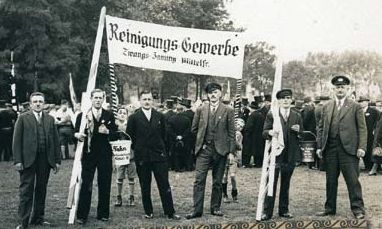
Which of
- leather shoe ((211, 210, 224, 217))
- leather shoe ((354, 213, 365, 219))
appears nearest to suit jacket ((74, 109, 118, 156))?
leather shoe ((211, 210, 224, 217))

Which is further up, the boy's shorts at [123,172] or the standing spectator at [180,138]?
the standing spectator at [180,138]

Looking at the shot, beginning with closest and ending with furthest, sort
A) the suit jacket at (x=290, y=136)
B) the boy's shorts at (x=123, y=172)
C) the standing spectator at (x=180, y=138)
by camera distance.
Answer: the suit jacket at (x=290, y=136)
the boy's shorts at (x=123, y=172)
the standing spectator at (x=180, y=138)

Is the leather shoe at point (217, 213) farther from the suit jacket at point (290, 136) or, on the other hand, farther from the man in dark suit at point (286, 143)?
the suit jacket at point (290, 136)

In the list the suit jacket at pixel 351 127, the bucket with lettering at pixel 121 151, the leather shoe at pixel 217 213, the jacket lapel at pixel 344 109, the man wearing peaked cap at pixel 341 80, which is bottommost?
the leather shoe at pixel 217 213

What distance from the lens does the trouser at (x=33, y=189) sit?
784 cm

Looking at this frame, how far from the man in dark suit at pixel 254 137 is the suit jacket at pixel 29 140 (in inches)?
350

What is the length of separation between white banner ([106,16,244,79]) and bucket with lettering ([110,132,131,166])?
1.23 metres

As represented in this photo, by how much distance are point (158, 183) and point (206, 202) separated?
1.77 meters

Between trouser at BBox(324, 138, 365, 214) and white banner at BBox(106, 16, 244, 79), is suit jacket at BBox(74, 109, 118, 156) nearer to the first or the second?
white banner at BBox(106, 16, 244, 79)

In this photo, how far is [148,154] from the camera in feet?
27.8

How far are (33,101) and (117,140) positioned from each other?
137 centimetres

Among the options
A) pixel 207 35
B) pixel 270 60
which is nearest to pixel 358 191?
pixel 207 35

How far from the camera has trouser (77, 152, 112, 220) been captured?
324 inches

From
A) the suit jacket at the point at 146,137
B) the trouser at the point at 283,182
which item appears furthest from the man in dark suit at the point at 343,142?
the suit jacket at the point at 146,137
